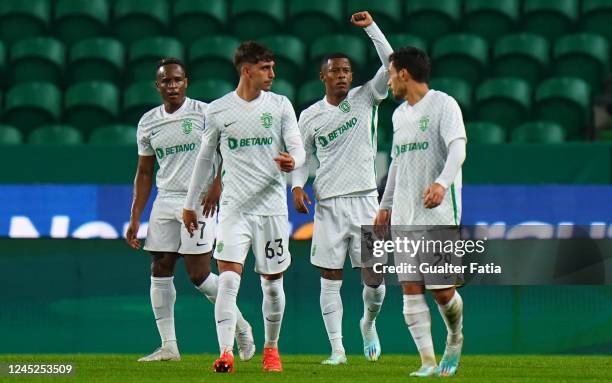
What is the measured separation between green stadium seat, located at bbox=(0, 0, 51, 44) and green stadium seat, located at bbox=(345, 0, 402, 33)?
11.9 ft

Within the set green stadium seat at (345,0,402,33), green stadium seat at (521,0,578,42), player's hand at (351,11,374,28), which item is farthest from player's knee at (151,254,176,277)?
green stadium seat at (521,0,578,42)

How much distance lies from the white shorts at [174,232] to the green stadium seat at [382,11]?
661 centimetres

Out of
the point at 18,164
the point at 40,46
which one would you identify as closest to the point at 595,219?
the point at 18,164

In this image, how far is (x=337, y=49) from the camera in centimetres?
1555

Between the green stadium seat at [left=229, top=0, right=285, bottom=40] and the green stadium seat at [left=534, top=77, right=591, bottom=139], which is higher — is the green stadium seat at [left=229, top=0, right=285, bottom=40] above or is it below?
above

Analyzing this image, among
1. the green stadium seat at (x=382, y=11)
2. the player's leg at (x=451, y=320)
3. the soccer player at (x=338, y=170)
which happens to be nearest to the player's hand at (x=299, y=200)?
the soccer player at (x=338, y=170)

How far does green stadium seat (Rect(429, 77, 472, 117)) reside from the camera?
14500 mm

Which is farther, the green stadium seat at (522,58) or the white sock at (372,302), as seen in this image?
the green stadium seat at (522,58)

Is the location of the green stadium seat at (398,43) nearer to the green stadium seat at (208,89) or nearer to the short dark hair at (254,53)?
the green stadium seat at (208,89)

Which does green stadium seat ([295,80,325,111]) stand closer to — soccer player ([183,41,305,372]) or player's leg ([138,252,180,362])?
player's leg ([138,252,180,362])

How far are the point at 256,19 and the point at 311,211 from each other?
4844 millimetres

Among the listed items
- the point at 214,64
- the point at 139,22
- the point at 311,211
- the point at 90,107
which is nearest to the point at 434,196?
the point at 311,211

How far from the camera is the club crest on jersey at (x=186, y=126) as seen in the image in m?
9.92

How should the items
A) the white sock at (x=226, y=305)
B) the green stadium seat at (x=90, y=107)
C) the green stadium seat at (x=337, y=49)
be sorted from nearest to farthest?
the white sock at (x=226, y=305)
the green stadium seat at (x=90, y=107)
the green stadium seat at (x=337, y=49)
